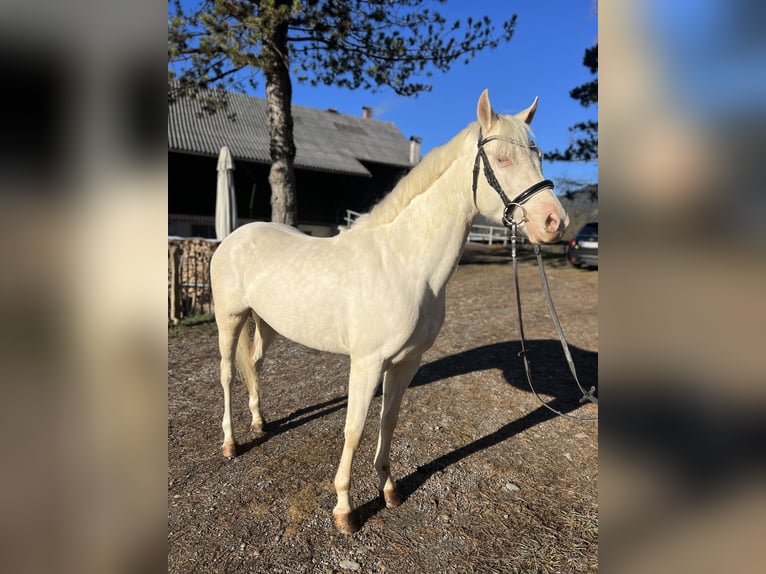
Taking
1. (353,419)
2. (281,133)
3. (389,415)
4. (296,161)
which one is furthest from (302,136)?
(353,419)

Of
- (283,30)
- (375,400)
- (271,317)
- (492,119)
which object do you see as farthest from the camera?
(283,30)

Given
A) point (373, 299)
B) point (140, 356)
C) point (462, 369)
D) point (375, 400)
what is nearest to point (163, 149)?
point (140, 356)

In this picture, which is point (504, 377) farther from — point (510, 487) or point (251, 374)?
point (251, 374)

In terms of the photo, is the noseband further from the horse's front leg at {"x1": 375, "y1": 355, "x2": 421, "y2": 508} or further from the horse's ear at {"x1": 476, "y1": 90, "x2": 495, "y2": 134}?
the horse's front leg at {"x1": 375, "y1": 355, "x2": 421, "y2": 508}

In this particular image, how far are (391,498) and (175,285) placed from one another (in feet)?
18.4

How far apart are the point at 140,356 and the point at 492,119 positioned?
194cm

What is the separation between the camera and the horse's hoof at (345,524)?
7.89 ft

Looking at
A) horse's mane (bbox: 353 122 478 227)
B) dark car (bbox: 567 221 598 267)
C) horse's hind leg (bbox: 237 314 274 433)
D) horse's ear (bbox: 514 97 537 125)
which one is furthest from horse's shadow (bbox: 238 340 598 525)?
dark car (bbox: 567 221 598 267)

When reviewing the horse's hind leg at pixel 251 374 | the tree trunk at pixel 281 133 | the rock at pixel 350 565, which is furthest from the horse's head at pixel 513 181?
the tree trunk at pixel 281 133

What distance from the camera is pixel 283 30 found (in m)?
7.34

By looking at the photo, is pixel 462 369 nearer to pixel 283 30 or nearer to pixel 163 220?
pixel 163 220

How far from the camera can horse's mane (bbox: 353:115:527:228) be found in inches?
85.1

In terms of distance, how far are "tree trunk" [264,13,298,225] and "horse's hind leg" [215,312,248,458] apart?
505cm

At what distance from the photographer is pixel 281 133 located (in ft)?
25.8
